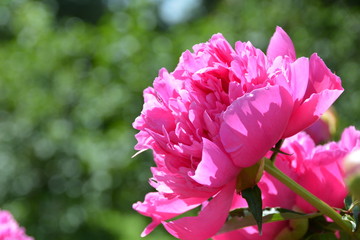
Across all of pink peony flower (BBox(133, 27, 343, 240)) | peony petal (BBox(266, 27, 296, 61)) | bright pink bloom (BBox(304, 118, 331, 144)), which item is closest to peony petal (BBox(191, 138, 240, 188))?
pink peony flower (BBox(133, 27, 343, 240))

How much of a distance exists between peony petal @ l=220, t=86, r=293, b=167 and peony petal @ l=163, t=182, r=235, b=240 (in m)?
0.03

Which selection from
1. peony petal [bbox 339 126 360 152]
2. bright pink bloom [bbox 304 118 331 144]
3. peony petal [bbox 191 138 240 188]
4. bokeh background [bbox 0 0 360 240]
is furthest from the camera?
bokeh background [bbox 0 0 360 240]

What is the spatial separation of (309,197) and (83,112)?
2.38 m

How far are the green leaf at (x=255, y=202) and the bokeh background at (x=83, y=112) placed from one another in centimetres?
190

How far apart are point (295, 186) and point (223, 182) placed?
1.9 inches

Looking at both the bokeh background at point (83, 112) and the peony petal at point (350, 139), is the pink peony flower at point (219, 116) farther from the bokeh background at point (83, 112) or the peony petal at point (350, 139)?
the bokeh background at point (83, 112)

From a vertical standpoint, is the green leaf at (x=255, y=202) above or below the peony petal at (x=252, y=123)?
below

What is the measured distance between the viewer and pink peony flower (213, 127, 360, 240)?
50 centimetres

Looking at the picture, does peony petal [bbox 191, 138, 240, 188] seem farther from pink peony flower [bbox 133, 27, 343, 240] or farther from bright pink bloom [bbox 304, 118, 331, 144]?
bright pink bloom [bbox 304, 118, 331, 144]

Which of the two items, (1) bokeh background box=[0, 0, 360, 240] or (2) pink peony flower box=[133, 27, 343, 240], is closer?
(2) pink peony flower box=[133, 27, 343, 240]

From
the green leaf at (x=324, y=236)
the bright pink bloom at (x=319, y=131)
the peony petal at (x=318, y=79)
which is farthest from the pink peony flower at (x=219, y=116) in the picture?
the bright pink bloom at (x=319, y=131)

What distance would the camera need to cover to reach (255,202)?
0.41 meters

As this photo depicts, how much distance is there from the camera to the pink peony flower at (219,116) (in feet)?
1.30

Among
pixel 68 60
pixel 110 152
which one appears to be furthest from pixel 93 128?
pixel 68 60
